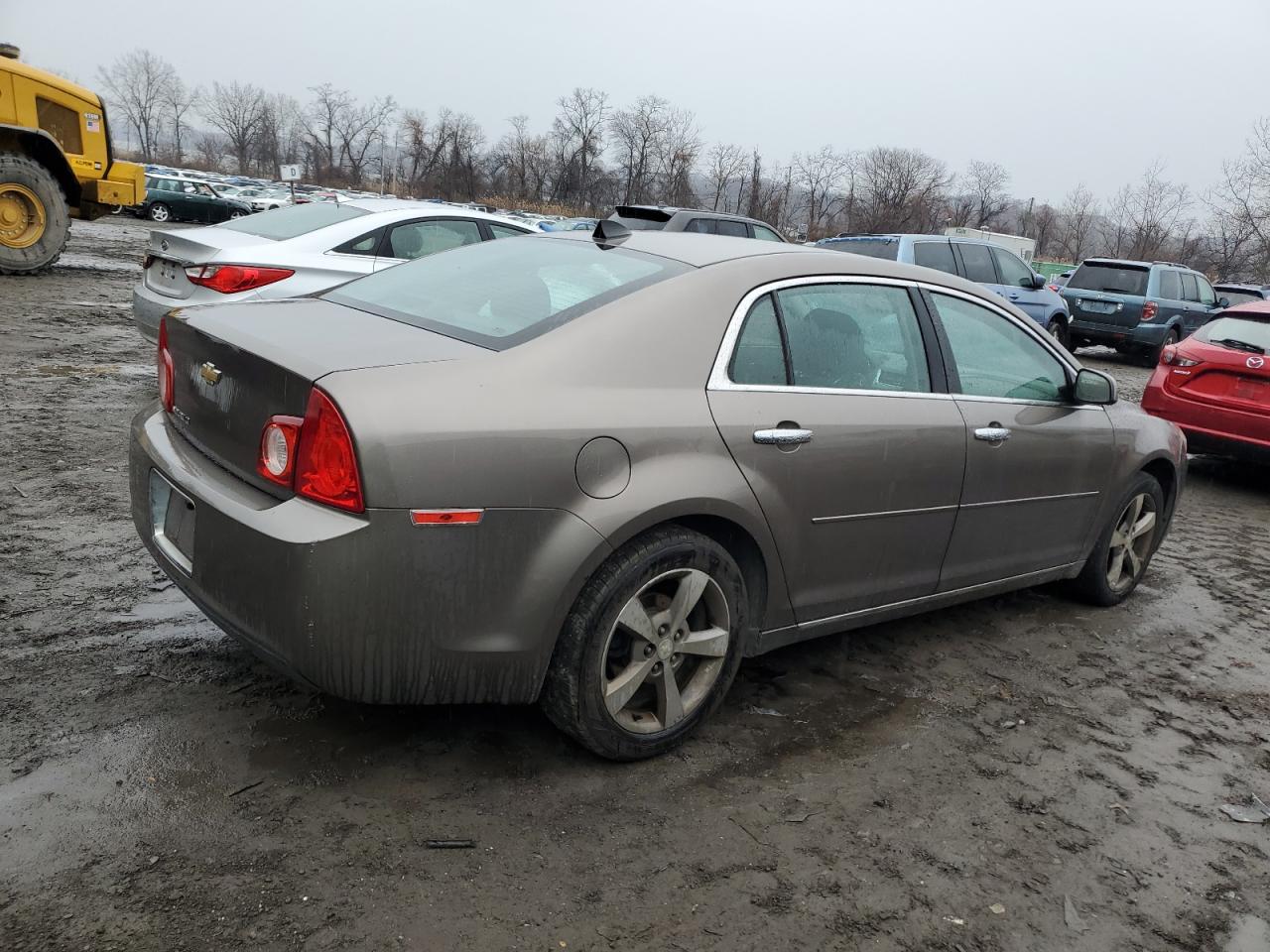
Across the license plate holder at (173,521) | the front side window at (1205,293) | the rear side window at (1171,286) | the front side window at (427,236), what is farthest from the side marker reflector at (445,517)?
the front side window at (1205,293)

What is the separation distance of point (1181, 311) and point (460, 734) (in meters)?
17.1

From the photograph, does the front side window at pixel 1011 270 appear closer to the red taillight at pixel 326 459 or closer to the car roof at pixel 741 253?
the car roof at pixel 741 253

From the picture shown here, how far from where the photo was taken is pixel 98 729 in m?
2.88

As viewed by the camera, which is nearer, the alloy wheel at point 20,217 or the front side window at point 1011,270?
the alloy wheel at point 20,217

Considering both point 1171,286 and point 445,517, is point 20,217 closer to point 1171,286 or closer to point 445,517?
point 445,517

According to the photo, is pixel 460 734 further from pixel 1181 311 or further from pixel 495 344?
pixel 1181 311

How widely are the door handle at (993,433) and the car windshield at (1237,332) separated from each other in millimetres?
4993

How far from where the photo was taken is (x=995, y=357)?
13.1 feet

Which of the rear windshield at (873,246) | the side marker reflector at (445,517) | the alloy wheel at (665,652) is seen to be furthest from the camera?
the rear windshield at (873,246)

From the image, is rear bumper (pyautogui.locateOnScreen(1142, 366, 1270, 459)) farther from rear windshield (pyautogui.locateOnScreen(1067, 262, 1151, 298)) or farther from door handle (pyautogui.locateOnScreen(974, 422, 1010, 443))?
rear windshield (pyautogui.locateOnScreen(1067, 262, 1151, 298))

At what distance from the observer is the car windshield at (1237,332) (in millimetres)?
7590

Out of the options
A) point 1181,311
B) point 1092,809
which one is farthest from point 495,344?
point 1181,311

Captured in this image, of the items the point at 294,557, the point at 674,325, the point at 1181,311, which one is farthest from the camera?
the point at 1181,311

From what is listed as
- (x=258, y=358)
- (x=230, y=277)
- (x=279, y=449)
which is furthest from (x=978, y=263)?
(x=279, y=449)
